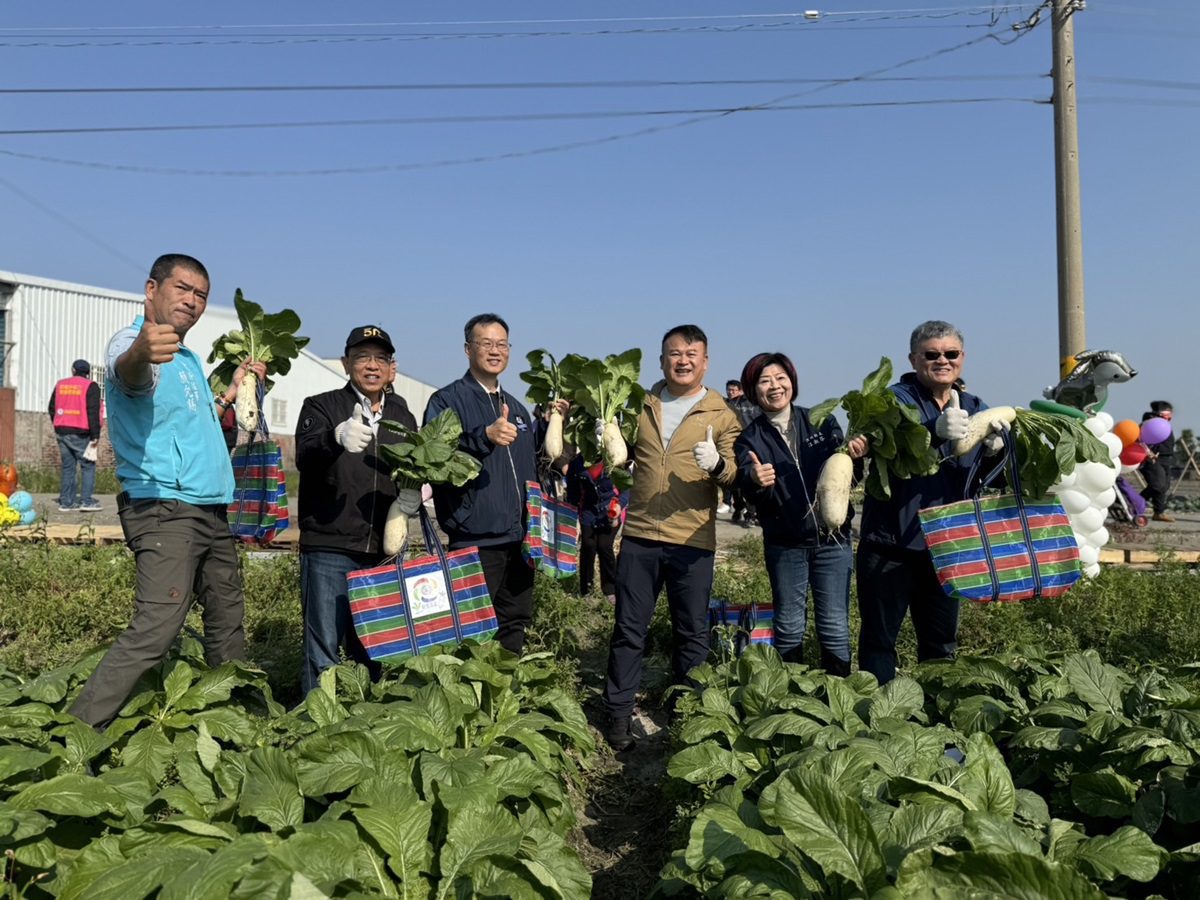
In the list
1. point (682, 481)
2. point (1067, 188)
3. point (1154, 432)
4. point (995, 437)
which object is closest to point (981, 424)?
point (995, 437)

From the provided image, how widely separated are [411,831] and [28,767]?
3.84 ft

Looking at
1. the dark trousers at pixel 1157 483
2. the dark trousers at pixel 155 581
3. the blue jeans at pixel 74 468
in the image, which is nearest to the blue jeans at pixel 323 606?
the dark trousers at pixel 155 581

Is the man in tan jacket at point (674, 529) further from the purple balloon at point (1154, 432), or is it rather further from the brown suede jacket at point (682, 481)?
the purple balloon at point (1154, 432)

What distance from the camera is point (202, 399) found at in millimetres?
3520

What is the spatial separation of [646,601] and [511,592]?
2.31 feet

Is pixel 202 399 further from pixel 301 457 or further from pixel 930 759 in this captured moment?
pixel 930 759

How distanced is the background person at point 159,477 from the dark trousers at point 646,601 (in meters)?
1.89

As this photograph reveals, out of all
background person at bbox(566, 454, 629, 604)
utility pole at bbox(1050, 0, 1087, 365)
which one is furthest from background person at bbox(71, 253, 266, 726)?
utility pole at bbox(1050, 0, 1087, 365)

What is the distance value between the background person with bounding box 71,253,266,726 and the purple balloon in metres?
13.3

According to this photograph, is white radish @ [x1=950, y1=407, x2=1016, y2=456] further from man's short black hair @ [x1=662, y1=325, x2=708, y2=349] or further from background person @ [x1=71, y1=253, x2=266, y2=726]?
background person @ [x1=71, y1=253, x2=266, y2=726]

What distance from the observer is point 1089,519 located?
6828mm

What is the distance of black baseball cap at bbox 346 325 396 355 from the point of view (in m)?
3.99

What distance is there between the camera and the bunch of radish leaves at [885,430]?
371cm

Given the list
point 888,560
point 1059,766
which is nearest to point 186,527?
point 888,560
